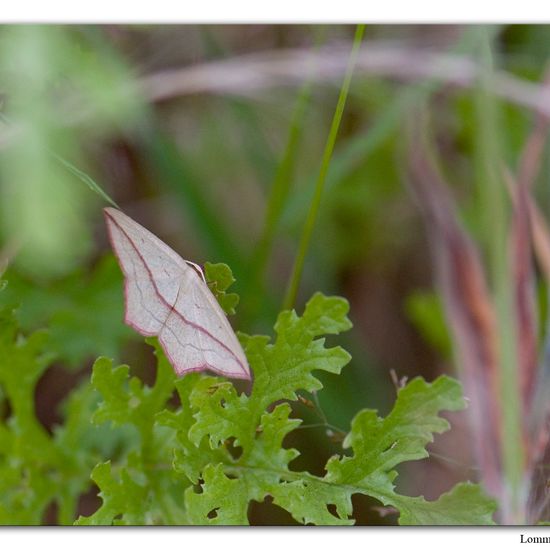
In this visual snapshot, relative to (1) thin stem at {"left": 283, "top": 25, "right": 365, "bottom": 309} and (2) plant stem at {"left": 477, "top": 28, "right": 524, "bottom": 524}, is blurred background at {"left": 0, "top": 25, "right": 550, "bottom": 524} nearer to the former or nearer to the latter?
(2) plant stem at {"left": 477, "top": 28, "right": 524, "bottom": 524}

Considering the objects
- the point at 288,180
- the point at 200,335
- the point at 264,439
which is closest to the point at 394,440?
the point at 264,439

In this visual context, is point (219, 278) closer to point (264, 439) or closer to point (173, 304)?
point (173, 304)

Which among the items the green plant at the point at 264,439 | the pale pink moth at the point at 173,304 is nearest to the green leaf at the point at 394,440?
the green plant at the point at 264,439

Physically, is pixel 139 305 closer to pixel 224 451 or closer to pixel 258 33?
pixel 224 451

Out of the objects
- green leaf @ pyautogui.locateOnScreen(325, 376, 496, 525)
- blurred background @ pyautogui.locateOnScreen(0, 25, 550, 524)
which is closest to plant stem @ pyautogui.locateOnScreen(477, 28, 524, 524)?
blurred background @ pyautogui.locateOnScreen(0, 25, 550, 524)

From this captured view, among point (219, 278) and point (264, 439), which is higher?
point (219, 278)
